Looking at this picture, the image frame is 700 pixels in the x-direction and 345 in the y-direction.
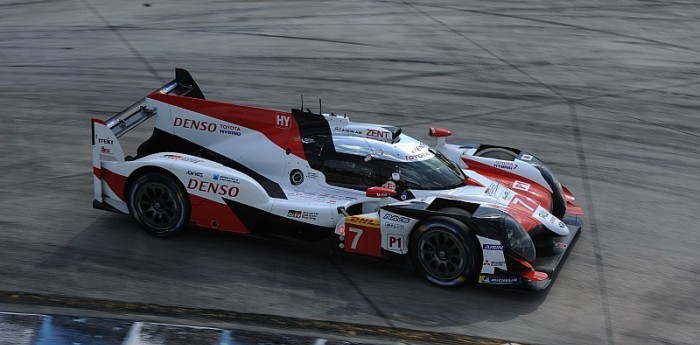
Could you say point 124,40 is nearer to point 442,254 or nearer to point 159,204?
point 159,204

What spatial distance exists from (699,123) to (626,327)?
26.6ft

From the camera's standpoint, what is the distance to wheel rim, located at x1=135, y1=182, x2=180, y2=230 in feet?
34.3

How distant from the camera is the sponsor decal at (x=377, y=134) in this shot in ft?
35.0

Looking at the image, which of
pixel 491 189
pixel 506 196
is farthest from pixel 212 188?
pixel 506 196

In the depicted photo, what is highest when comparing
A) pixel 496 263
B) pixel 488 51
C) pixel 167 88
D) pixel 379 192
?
pixel 488 51

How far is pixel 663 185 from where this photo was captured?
1305 cm

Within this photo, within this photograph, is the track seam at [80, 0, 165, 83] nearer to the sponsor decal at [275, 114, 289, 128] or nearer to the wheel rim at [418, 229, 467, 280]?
the sponsor decal at [275, 114, 289, 128]

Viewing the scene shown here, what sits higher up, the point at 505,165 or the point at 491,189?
the point at 505,165

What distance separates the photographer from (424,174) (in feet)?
34.2

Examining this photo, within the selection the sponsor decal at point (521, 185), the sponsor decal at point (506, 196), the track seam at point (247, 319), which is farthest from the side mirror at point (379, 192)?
the sponsor decal at point (521, 185)

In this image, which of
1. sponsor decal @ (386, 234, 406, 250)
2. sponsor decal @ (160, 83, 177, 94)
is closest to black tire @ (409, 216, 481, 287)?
sponsor decal @ (386, 234, 406, 250)

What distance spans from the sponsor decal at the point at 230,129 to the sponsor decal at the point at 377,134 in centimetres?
157

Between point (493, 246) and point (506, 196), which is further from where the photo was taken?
point (506, 196)

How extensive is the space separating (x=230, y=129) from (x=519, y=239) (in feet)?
12.4
